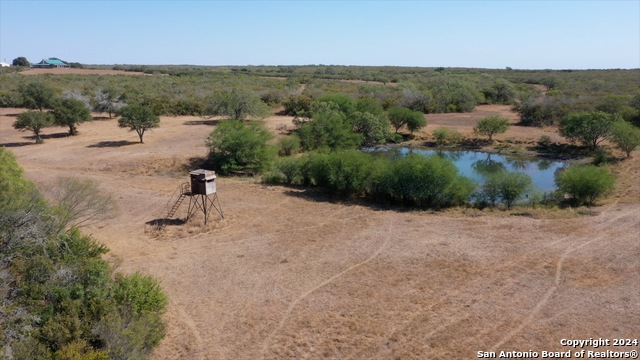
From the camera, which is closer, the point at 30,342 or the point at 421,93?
the point at 30,342

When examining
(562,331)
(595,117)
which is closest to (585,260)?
(562,331)

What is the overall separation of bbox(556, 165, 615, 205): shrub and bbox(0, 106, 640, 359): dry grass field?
43.9 inches

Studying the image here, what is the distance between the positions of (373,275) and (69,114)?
34.5m

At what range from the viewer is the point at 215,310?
46.4 ft

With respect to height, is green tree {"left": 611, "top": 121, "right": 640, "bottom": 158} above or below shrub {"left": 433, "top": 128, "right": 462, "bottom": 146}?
above

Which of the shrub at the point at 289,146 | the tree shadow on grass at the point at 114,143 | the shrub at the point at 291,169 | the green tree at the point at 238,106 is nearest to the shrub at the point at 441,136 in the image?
the shrub at the point at 289,146

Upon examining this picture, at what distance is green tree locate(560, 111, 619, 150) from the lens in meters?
37.5

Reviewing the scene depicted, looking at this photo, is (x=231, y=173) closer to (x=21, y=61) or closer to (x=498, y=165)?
(x=498, y=165)

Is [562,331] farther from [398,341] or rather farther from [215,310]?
[215,310]

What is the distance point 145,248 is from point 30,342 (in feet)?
30.4

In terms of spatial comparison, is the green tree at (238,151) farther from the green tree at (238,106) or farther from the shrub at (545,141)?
the shrub at (545,141)

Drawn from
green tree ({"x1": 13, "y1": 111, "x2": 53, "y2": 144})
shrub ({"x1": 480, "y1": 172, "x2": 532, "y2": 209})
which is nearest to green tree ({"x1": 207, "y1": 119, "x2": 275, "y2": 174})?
shrub ({"x1": 480, "y1": 172, "x2": 532, "y2": 209})

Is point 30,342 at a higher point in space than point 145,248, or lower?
higher

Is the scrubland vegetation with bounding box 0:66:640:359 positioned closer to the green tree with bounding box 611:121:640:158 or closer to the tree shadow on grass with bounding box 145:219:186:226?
the green tree with bounding box 611:121:640:158
